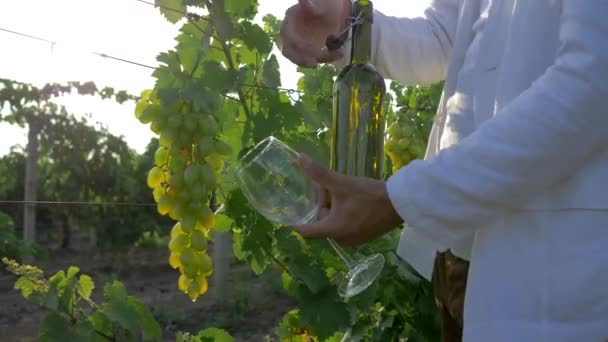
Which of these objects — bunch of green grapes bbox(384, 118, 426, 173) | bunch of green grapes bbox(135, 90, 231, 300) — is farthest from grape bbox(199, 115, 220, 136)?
bunch of green grapes bbox(384, 118, 426, 173)

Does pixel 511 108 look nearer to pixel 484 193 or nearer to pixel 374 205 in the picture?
pixel 484 193

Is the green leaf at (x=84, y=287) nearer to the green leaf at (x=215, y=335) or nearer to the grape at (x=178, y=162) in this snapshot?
the green leaf at (x=215, y=335)

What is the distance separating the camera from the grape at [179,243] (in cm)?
184

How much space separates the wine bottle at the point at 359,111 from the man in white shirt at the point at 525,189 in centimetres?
→ 19

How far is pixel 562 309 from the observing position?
1012mm

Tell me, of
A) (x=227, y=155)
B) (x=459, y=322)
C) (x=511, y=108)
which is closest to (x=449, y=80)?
(x=511, y=108)

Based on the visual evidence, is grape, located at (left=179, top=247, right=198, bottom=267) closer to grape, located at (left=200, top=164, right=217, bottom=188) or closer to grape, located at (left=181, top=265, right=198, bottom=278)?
grape, located at (left=181, top=265, right=198, bottom=278)

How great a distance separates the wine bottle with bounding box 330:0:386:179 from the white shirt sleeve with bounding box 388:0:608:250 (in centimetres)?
27

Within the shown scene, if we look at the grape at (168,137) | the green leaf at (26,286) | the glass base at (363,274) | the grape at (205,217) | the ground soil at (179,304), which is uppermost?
the grape at (168,137)

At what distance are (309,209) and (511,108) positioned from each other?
0.47 metres

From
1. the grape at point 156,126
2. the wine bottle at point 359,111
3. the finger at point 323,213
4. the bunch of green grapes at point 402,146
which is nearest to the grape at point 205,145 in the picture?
the grape at point 156,126

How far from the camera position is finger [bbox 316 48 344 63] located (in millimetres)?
1515

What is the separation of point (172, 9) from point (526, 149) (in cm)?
117

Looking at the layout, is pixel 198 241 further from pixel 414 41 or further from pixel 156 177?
pixel 414 41
